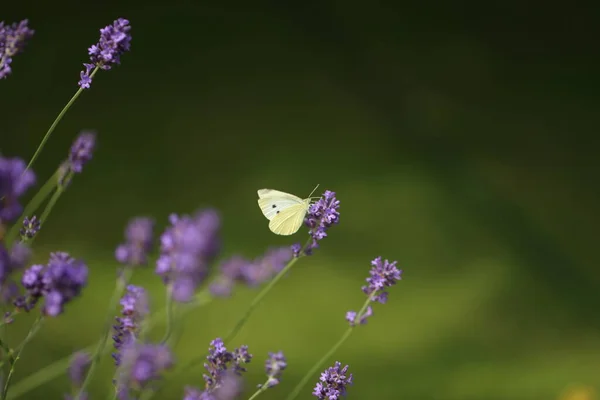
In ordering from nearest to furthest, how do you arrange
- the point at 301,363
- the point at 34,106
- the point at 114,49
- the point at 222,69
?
the point at 114,49 → the point at 301,363 → the point at 34,106 → the point at 222,69

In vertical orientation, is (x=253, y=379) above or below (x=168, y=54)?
below

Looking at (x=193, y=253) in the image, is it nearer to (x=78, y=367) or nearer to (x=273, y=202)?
(x=78, y=367)

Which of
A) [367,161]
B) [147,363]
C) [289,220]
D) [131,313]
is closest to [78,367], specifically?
[131,313]

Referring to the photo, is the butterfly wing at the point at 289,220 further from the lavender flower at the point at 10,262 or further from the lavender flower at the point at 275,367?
the lavender flower at the point at 10,262

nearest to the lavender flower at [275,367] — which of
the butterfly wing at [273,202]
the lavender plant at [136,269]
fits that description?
the lavender plant at [136,269]

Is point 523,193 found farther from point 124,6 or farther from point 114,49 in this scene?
point 114,49

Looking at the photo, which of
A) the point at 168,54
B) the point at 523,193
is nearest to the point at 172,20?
the point at 168,54

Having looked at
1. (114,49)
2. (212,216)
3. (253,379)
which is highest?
(253,379)
